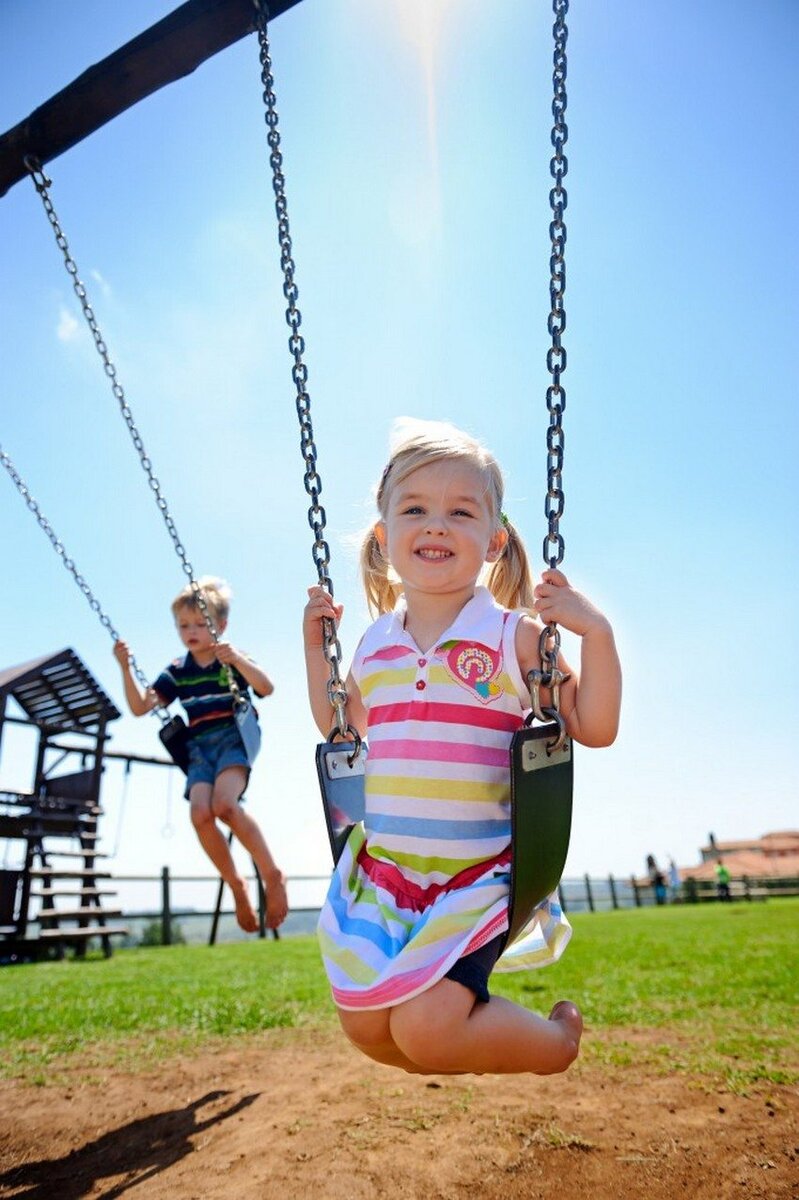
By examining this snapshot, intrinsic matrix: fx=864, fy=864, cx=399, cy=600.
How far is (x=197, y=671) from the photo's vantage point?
4668 mm

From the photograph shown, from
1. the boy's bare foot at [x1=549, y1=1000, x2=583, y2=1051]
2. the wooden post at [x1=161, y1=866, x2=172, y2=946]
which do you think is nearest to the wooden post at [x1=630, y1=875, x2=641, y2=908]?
the wooden post at [x1=161, y1=866, x2=172, y2=946]

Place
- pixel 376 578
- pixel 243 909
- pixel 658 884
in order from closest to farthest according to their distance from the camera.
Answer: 1. pixel 376 578
2. pixel 243 909
3. pixel 658 884

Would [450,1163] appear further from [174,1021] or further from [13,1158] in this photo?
[174,1021]

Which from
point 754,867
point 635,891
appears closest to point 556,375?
point 635,891

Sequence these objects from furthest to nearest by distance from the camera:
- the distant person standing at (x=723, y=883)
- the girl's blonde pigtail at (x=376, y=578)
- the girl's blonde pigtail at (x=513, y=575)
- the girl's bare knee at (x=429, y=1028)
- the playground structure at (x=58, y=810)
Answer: the distant person standing at (x=723, y=883)
the playground structure at (x=58, y=810)
the girl's blonde pigtail at (x=376, y=578)
the girl's blonde pigtail at (x=513, y=575)
the girl's bare knee at (x=429, y=1028)

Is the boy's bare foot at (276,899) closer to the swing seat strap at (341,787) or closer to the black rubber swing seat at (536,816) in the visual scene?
the swing seat strap at (341,787)

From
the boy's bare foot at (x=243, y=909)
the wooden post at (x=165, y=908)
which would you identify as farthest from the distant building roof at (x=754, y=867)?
the boy's bare foot at (x=243, y=909)

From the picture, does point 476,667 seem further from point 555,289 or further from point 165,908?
point 165,908

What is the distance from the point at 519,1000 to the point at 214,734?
2.96m

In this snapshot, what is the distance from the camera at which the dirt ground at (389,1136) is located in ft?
8.77

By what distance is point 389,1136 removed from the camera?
121 inches

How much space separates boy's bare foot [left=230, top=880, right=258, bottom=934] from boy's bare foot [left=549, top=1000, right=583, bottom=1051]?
244cm

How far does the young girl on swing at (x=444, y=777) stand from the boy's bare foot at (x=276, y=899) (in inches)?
70.6

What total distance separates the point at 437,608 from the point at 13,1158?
2694 millimetres
